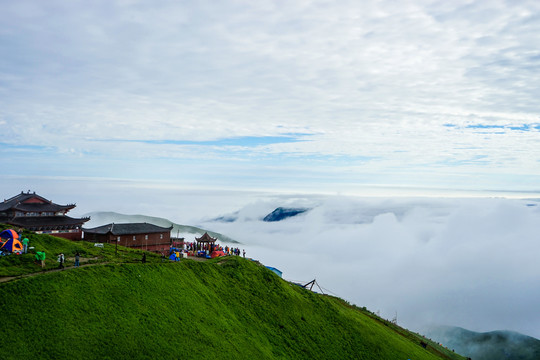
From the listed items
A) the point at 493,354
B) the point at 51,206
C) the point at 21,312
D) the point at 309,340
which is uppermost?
the point at 51,206

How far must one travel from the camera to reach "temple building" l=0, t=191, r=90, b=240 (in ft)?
199

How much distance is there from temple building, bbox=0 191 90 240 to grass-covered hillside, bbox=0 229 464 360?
15440 mm

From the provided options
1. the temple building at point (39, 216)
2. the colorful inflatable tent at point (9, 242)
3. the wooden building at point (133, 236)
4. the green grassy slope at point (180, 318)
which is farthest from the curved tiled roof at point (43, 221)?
the green grassy slope at point (180, 318)

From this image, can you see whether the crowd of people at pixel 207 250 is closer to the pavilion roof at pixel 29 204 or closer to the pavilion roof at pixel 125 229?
the pavilion roof at pixel 125 229

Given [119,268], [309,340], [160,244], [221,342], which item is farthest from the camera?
[160,244]

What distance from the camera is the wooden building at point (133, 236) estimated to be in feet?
215

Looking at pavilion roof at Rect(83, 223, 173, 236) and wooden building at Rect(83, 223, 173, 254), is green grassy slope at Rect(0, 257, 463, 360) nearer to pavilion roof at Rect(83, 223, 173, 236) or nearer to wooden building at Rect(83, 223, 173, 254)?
pavilion roof at Rect(83, 223, 173, 236)

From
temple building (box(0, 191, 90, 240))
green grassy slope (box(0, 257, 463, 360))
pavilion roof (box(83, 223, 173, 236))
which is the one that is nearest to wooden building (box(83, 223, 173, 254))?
pavilion roof (box(83, 223, 173, 236))

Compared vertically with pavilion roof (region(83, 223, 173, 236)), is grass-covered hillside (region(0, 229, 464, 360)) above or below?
below

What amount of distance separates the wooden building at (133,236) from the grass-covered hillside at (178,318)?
15614mm

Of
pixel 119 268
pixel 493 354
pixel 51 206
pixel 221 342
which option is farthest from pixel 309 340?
pixel 493 354

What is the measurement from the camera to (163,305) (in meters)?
35.3

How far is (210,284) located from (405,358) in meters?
26.8

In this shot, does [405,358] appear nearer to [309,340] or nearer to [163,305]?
[309,340]
